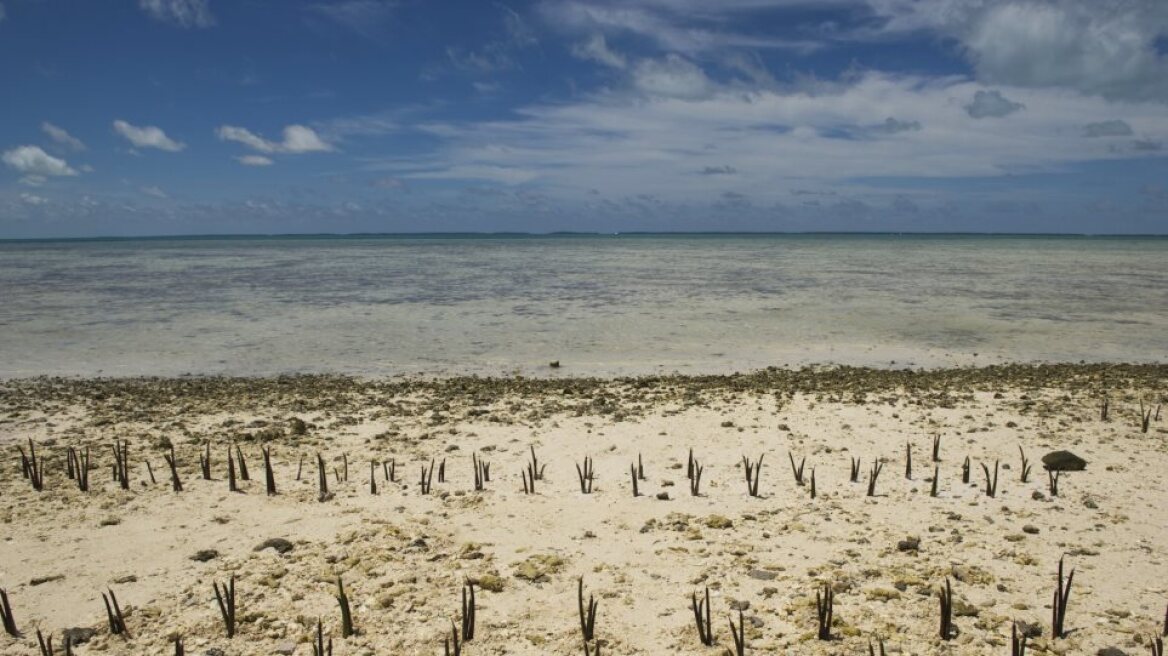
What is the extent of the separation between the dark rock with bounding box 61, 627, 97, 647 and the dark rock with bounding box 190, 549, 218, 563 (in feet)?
3.17

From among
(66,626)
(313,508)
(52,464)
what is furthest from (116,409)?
(66,626)

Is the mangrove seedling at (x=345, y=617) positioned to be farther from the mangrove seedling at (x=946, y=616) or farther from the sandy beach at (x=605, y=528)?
the mangrove seedling at (x=946, y=616)

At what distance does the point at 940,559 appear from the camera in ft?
17.5

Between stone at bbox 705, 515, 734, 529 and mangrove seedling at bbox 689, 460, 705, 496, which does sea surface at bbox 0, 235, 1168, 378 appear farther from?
stone at bbox 705, 515, 734, 529

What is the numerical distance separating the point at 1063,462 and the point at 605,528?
15.5 feet

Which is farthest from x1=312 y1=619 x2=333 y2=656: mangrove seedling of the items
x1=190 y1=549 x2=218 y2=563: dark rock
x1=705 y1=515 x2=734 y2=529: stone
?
x1=705 y1=515 x2=734 y2=529: stone

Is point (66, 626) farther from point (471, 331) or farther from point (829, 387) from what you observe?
point (471, 331)

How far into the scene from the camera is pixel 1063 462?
7176mm

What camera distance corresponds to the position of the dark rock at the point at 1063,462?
7160 millimetres

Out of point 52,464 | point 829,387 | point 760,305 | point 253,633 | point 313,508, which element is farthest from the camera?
point 760,305

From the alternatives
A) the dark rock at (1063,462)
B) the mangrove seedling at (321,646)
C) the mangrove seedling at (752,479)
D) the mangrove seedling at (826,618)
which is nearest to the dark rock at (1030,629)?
the mangrove seedling at (826,618)

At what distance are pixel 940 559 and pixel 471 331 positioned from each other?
15003 millimetres

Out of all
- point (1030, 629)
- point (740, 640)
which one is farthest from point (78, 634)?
point (1030, 629)

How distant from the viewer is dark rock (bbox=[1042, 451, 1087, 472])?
7.16 m
